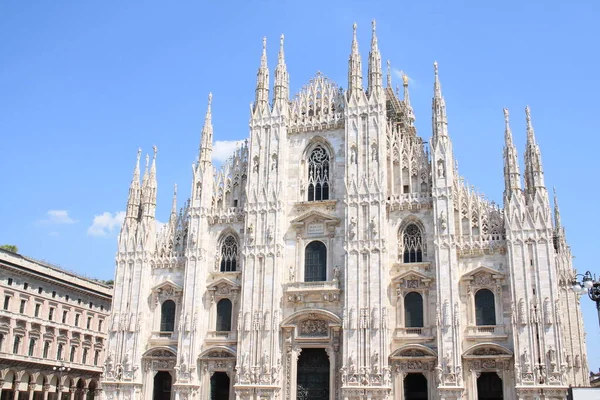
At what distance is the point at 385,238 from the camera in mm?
36031

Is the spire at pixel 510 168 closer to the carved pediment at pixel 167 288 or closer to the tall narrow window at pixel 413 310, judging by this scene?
the tall narrow window at pixel 413 310

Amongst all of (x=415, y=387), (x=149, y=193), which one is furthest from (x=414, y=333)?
(x=149, y=193)

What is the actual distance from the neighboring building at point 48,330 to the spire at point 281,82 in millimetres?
24048

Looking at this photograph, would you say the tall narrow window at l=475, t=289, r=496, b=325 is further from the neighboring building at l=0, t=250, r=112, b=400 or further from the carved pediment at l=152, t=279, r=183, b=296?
the neighboring building at l=0, t=250, r=112, b=400

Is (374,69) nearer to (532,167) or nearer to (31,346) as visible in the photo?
(532,167)

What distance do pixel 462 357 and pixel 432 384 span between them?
2.17 metres

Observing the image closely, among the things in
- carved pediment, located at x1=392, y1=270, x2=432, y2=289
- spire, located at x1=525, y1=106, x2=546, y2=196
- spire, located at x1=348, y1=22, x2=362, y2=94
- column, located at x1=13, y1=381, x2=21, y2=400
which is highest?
spire, located at x1=348, y1=22, x2=362, y2=94

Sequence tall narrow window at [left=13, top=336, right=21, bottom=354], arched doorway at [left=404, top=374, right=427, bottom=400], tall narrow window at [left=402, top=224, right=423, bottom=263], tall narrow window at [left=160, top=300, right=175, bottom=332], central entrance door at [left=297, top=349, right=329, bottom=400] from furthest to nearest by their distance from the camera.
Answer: tall narrow window at [left=13, top=336, right=21, bottom=354], tall narrow window at [left=160, top=300, right=175, bottom=332], tall narrow window at [left=402, top=224, right=423, bottom=263], central entrance door at [left=297, top=349, right=329, bottom=400], arched doorway at [left=404, top=374, right=427, bottom=400]

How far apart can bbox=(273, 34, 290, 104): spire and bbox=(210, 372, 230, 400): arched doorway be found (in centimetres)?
1734

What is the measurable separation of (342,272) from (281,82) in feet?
43.6

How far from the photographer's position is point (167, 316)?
3953 cm

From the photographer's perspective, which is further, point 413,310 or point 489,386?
point 413,310

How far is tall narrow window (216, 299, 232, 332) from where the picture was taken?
3834 centimetres

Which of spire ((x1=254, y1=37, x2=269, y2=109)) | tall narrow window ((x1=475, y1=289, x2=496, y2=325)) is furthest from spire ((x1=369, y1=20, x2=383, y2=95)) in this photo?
tall narrow window ((x1=475, y1=289, x2=496, y2=325))
